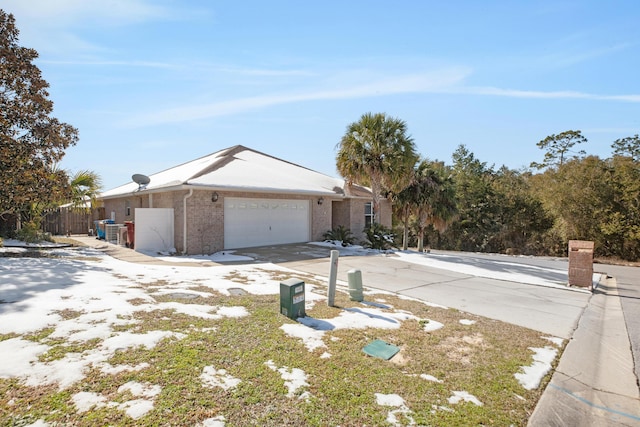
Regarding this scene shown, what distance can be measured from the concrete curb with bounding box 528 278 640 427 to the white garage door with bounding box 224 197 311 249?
1116 cm

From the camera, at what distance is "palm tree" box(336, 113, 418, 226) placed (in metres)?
14.8

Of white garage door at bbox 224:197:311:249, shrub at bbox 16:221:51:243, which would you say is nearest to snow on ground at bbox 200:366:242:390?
white garage door at bbox 224:197:311:249

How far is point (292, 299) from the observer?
523 centimetres

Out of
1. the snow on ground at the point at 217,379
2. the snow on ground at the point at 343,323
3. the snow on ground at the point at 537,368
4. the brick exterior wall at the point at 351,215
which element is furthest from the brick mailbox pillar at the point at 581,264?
the brick exterior wall at the point at 351,215

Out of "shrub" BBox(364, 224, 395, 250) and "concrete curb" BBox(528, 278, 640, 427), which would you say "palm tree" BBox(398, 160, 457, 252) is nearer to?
"shrub" BBox(364, 224, 395, 250)

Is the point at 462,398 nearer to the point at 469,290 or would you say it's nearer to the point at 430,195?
the point at 469,290

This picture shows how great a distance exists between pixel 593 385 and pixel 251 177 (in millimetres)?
12657

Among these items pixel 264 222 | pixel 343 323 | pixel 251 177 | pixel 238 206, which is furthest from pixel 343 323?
pixel 251 177

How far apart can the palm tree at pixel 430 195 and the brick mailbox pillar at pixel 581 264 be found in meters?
7.75

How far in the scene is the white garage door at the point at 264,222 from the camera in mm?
13484

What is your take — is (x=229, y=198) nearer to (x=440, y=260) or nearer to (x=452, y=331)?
(x=440, y=260)

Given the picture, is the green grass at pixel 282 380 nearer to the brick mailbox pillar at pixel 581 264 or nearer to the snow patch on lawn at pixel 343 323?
the snow patch on lawn at pixel 343 323

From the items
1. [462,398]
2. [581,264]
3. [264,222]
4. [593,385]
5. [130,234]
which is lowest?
[593,385]

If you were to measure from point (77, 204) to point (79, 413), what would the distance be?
15677mm
